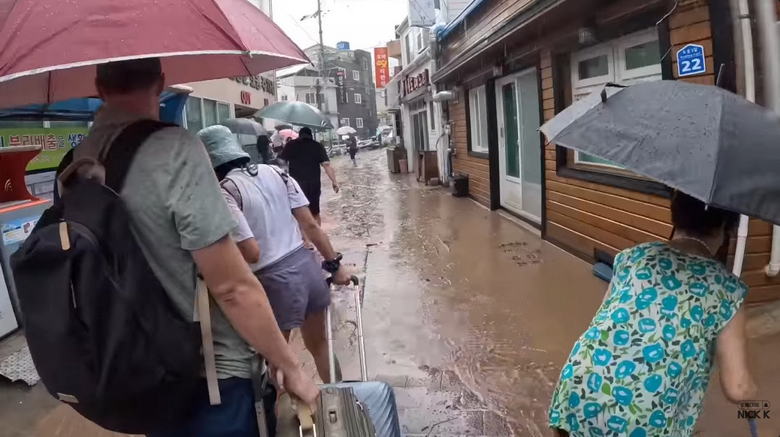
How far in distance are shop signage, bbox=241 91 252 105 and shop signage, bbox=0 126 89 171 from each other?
13.1 metres

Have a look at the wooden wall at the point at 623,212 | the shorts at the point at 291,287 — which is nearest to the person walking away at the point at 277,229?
the shorts at the point at 291,287

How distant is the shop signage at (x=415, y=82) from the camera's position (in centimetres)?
1626

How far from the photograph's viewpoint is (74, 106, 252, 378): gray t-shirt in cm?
142

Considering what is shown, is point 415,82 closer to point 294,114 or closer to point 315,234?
point 294,114

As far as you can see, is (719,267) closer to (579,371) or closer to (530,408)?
(579,371)

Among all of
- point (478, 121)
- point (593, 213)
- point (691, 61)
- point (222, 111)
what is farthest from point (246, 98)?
point (691, 61)

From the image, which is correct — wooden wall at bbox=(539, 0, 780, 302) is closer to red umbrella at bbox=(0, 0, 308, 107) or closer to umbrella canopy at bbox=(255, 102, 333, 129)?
umbrella canopy at bbox=(255, 102, 333, 129)

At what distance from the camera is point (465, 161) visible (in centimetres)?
1278

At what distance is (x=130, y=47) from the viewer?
1.38 m

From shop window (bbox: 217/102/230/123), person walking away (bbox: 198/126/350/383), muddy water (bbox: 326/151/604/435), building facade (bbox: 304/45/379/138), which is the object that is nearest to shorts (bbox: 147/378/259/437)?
person walking away (bbox: 198/126/350/383)

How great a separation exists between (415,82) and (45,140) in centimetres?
1357

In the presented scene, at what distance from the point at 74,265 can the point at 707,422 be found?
324 centimetres

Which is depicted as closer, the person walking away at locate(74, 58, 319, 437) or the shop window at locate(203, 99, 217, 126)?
the person walking away at locate(74, 58, 319, 437)

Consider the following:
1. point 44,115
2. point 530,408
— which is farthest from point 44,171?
point 530,408
